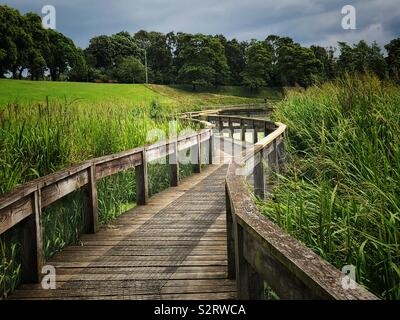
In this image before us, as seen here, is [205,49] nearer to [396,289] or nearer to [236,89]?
[236,89]

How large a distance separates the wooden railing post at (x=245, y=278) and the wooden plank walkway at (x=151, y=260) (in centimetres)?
71

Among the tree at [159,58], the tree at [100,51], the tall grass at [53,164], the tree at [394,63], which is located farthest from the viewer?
the tree at [159,58]

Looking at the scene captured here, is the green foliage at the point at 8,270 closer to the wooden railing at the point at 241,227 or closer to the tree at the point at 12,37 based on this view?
the wooden railing at the point at 241,227

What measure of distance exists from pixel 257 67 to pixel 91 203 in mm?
70992

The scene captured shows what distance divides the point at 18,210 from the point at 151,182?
4.44 m

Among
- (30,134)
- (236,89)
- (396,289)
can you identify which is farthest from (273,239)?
(236,89)

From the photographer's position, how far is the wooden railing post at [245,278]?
2348 millimetres

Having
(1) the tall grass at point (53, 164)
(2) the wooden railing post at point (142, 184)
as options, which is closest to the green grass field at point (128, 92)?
(1) the tall grass at point (53, 164)

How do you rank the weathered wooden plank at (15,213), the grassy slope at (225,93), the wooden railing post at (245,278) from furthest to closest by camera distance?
the grassy slope at (225,93) < the weathered wooden plank at (15,213) < the wooden railing post at (245,278)

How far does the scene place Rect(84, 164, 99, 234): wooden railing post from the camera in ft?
15.8

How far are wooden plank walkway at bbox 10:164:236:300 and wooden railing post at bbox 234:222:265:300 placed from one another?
71 cm

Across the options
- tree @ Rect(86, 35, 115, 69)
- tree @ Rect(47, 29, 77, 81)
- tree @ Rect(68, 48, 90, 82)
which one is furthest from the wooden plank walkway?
tree @ Rect(86, 35, 115, 69)

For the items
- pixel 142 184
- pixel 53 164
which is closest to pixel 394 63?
pixel 142 184
